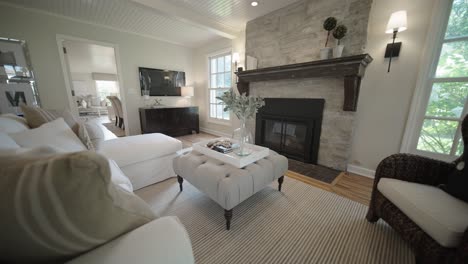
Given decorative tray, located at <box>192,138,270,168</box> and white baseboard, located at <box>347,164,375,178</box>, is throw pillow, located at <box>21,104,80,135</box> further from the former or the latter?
white baseboard, located at <box>347,164,375,178</box>

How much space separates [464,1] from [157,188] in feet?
13.2

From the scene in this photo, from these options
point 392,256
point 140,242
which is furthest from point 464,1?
point 140,242

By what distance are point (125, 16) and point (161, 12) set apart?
3.59ft

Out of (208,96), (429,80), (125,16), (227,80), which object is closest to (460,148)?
(429,80)

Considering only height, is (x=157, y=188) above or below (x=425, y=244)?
below

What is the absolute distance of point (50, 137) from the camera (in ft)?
4.20

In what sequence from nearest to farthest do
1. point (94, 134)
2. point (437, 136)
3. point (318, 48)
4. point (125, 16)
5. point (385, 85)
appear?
point (94, 134) < point (437, 136) < point (385, 85) < point (318, 48) < point (125, 16)

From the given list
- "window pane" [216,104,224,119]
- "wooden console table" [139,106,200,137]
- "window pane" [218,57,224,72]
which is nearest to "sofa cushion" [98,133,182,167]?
"wooden console table" [139,106,200,137]

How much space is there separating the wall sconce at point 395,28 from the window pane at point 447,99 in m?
0.58

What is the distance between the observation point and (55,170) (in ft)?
1.15

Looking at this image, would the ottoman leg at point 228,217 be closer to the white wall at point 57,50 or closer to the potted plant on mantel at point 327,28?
the potted plant on mantel at point 327,28

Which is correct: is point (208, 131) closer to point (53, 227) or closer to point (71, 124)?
point (71, 124)

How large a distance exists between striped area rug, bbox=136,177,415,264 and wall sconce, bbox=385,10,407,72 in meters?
1.88

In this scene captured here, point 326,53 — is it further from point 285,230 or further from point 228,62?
point 228,62
